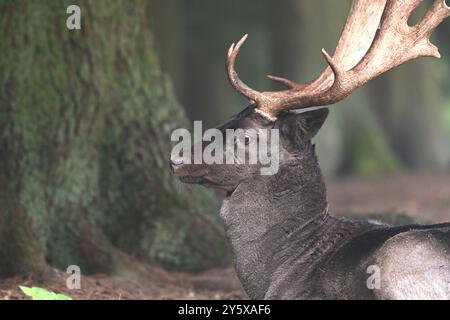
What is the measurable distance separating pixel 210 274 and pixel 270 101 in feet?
10.3

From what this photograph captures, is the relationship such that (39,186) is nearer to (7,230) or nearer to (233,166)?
(7,230)

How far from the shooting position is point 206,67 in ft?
83.5

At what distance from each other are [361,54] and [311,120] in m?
0.64

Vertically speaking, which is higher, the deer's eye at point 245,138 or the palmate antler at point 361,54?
the palmate antler at point 361,54

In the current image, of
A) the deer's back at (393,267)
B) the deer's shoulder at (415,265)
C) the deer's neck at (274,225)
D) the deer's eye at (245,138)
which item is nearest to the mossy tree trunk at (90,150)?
the deer's neck at (274,225)

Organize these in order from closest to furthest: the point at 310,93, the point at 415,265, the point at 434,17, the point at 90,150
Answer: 1. the point at 415,265
2. the point at 310,93
3. the point at 434,17
4. the point at 90,150

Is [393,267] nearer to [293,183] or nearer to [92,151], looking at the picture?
[293,183]

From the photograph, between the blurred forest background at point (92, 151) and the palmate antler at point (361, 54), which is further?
the blurred forest background at point (92, 151)

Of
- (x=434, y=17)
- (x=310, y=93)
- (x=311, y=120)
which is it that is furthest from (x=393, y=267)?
(x=434, y=17)

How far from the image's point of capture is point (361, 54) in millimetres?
6934

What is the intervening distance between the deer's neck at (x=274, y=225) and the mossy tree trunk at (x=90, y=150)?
233 cm

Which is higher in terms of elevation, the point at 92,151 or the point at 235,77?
the point at 235,77

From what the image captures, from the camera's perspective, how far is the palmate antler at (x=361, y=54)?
6.66m

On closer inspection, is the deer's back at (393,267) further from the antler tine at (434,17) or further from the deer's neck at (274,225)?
the antler tine at (434,17)
